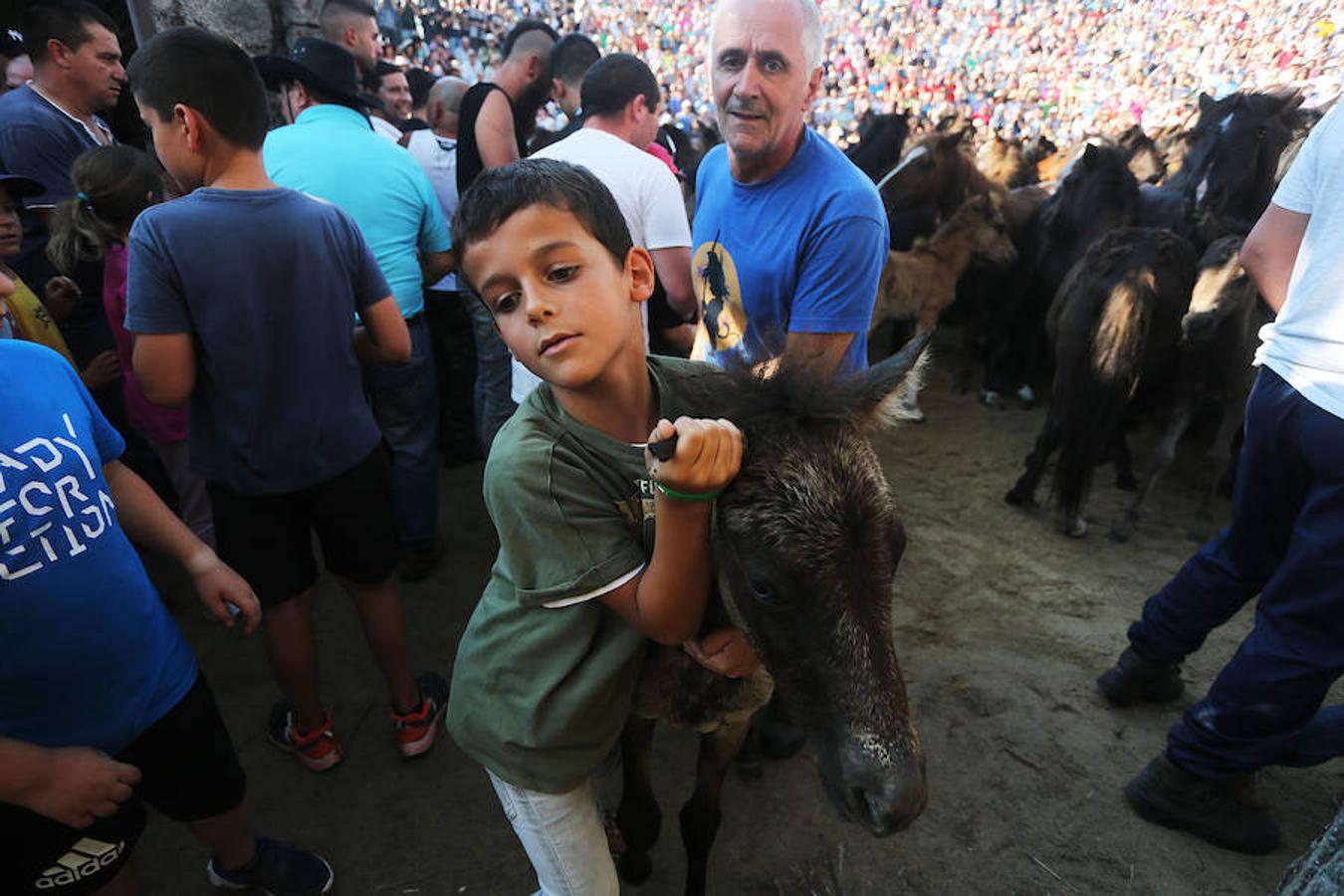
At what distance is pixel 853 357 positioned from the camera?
103 inches

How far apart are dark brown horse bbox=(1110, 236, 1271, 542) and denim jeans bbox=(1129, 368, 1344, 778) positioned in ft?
7.62

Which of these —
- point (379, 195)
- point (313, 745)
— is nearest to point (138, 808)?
point (313, 745)

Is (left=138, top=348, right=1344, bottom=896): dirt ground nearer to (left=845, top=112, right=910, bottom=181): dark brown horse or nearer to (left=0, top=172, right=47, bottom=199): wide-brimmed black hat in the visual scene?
(left=0, top=172, right=47, bottom=199): wide-brimmed black hat

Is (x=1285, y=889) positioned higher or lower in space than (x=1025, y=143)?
lower

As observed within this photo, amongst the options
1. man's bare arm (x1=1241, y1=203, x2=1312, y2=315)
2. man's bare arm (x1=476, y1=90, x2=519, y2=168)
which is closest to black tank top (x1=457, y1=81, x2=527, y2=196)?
man's bare arm (x1=476, y1=90, x2=519, y2=168)

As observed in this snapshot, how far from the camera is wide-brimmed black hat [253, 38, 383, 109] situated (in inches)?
136

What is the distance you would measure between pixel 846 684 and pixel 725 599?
1.02 feet

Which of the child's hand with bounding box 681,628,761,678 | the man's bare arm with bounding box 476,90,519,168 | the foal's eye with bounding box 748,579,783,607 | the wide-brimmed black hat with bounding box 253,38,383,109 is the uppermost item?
the wide-brimmed black hat with bounding box 253,38,383,109

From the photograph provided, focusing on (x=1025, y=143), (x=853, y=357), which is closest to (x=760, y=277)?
(x=853, y=357)

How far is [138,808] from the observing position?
1.83 m

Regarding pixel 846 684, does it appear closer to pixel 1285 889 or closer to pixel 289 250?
pixel 1285 889

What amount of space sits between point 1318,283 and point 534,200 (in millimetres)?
2661

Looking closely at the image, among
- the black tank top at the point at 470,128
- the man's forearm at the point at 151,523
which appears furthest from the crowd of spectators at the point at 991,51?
the man's forearm at the point at 151,523

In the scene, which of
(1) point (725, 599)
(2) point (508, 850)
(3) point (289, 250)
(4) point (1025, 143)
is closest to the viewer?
(1) point (725, 599)
